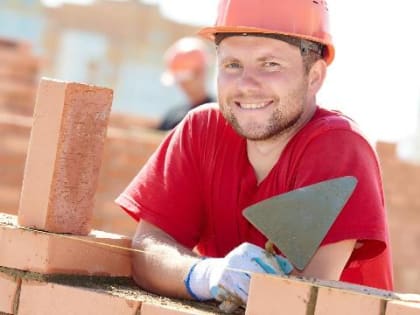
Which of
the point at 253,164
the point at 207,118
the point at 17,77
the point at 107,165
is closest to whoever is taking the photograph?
the point at 253,164

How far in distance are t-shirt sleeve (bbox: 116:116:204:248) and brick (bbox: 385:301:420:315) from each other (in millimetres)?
1291

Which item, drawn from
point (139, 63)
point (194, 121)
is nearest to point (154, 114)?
point (139, 63)

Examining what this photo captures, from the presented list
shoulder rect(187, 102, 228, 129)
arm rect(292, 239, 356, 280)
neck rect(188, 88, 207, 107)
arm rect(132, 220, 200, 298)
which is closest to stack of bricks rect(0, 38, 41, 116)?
neck rect(188, 88, 207, 107)

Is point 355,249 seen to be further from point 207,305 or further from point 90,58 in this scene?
point 90,58

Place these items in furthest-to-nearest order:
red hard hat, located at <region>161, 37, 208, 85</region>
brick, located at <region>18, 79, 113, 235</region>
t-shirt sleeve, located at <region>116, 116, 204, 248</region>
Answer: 1. red hard hat, located at <region>161, 37, 208, 85</region>
2. t-shirt sleeve, located at <region>116, 116, 204, 248</region>
3. brick, located at <region>18, 79, 113, 235</region>

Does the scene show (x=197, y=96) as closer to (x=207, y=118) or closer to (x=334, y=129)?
(x=207, y=118)

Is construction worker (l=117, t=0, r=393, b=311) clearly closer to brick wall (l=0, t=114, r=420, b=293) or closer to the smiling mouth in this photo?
the smiling mouth

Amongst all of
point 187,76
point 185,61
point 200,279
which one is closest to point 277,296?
point 200,279

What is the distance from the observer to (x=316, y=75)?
4047mm

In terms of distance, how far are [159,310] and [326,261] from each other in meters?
0.57

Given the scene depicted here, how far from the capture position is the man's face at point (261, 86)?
12.6 ft

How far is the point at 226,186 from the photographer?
3.97 m

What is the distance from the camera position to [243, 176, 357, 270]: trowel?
3.36m

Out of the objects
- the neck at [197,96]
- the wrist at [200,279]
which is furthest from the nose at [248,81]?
the neck at [197,96]
